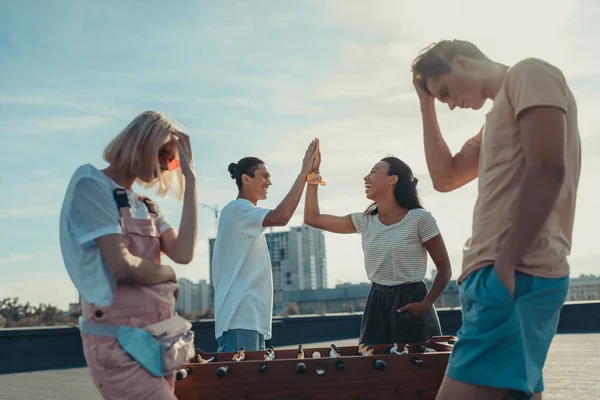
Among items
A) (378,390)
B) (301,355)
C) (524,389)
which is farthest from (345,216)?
(524,389)

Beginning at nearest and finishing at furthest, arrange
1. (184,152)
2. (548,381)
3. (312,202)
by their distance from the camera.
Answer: (184,152) → (312,202) → (548,381)

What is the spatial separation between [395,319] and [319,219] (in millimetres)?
937

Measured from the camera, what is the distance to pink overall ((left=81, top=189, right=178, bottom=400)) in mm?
1870

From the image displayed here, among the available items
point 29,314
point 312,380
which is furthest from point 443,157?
point 29,314

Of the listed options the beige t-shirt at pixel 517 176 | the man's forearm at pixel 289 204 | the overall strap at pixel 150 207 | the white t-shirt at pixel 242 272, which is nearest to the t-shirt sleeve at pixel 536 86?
the beige t-shirt at pixel 517 176

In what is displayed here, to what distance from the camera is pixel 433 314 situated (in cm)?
370

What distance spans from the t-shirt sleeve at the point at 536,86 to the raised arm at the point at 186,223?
3.54 feet

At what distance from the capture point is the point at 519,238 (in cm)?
170

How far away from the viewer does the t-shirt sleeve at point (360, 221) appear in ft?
13.1

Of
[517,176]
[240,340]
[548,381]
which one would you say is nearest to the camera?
[517,176]

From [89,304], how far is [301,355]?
1419mm

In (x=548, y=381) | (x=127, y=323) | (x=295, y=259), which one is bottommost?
(x=548, y=381)

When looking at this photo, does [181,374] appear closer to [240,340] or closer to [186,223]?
[186,223]

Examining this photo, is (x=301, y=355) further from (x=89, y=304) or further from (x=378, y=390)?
(x=89, y=304)
